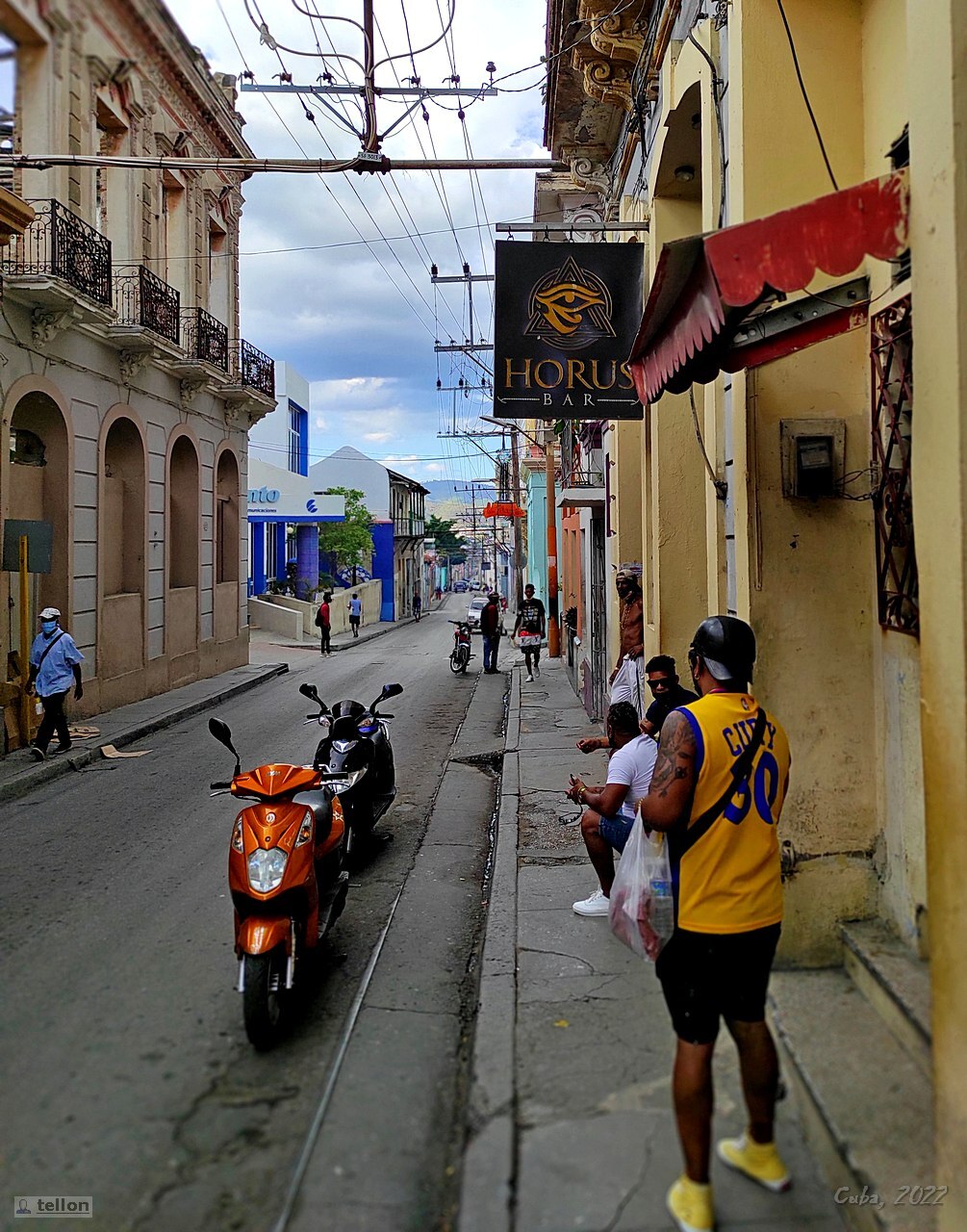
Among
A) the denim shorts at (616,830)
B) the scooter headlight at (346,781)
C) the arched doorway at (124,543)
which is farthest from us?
the arched doorway at (124,543)

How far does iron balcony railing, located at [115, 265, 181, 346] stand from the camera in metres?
8.80

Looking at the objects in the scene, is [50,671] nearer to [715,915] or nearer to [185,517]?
[185,517]

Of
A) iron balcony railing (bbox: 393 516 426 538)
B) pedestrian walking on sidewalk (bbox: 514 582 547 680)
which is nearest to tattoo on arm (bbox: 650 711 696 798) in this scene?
pedestrian walking on sidewalk (bbox: 514 582 547 680)

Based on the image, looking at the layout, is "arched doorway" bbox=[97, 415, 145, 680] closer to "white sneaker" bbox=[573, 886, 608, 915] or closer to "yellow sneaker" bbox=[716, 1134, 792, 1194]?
"white sneaker" bbox=[573, 886, 608, 915]

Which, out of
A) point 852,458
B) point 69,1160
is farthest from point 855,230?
point 69,1160

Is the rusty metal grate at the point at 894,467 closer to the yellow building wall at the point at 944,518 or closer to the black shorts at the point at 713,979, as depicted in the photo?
the yellow building wall at the point at 944,518

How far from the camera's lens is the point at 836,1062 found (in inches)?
143

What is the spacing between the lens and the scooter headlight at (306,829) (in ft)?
15.5

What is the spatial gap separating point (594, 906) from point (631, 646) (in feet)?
11.6

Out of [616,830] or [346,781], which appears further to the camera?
[346,781]

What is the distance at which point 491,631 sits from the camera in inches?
840

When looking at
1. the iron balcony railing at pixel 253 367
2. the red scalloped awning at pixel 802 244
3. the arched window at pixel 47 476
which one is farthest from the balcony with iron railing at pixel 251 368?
the red scalloped awning at pixel 802 244

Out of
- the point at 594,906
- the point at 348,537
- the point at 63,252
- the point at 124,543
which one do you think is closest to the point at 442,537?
the point at 348,537

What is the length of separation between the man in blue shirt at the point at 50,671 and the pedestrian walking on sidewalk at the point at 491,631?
434 inches
